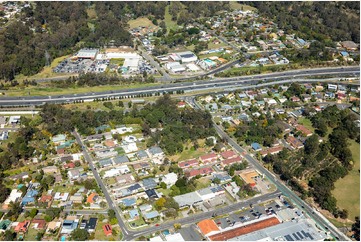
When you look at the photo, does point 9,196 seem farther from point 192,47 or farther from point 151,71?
point 192,47

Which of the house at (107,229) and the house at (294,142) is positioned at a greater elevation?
the house at (107,229)

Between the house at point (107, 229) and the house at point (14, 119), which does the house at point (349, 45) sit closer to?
the house at point (14, 119)

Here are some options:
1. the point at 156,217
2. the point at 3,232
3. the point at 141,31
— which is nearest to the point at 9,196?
the point at 3,232

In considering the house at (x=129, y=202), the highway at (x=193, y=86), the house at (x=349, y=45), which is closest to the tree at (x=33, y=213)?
the house at (x=129, y=202)

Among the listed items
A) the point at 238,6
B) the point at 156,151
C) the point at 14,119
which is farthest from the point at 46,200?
the point at 238,6

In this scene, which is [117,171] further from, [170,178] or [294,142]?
[294,142]

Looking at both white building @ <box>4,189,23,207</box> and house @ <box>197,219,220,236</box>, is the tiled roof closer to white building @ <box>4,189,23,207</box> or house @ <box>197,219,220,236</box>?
house @ <box>197,219,220,236</box>
